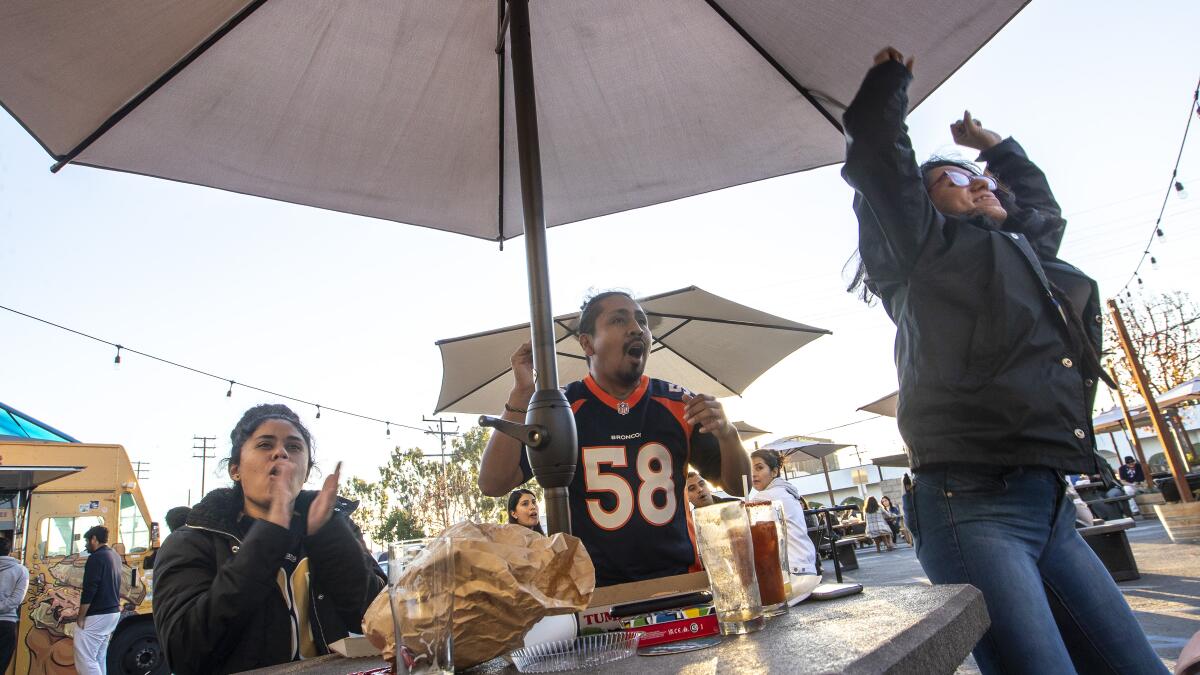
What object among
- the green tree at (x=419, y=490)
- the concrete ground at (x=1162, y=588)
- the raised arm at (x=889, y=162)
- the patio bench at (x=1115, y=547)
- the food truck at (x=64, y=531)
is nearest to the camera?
the raised arm at (x=889, y=162)

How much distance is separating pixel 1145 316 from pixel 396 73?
2410cm

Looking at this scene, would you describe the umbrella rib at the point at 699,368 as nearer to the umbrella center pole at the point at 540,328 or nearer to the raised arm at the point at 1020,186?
the raised arm at the point at 1020,186

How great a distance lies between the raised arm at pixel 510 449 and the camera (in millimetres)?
1742

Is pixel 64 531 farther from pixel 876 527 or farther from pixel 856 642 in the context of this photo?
pixel 876 527

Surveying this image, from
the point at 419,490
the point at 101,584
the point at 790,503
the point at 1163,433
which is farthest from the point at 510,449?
the point at 419,490

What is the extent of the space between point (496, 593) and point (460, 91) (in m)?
1.87

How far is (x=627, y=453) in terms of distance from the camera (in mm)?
2027

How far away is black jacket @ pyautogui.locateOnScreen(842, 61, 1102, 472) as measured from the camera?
4.73ft

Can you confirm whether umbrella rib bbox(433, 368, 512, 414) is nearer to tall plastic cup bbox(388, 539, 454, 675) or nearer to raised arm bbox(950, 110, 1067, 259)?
raised arm bbox(950, 110, 1067, 259)

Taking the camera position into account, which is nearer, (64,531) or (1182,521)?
(64,531)

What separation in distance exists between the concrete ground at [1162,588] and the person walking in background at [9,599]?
7654mm

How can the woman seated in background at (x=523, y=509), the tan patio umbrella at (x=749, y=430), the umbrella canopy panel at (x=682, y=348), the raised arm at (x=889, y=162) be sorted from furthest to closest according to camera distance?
the tan patio umbrella at (x=749, y=430) < the woman seated in background at (x=523, y=509) < the umbrella canopy panel at (x=682, y=348) < the raised arm at (x=889, y=162)

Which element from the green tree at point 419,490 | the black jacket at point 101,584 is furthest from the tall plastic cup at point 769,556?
the green tree at point 419,490

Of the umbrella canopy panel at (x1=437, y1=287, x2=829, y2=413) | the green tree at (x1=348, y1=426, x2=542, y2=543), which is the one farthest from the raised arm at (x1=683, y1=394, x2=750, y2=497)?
the green tree at (x1=348, y1=426, x2=542, y2=543)
